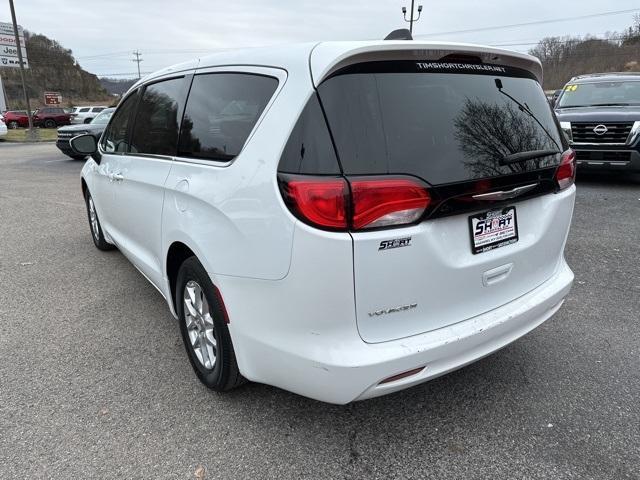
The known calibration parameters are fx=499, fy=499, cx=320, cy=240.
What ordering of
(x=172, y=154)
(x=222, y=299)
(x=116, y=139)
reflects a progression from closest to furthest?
1. (x=222, y=299)
2. (x=172, y=154)
3. (x=116, y=139)

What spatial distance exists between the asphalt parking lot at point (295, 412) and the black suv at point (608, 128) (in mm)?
4728

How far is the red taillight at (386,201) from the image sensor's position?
1.87m

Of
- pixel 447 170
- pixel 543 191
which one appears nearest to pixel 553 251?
pixel 543 191

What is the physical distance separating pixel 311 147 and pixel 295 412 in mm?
1401

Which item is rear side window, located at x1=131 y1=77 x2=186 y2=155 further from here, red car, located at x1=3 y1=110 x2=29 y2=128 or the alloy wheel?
red car, located at x1=3 y1=110 x2=29 y2=128

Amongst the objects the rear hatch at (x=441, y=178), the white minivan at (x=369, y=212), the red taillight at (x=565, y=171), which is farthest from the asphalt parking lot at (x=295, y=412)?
the red taillight at (x=565, y=171)

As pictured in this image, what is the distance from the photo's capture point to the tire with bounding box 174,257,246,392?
245cm

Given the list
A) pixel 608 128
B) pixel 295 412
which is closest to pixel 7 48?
pixel 608 128

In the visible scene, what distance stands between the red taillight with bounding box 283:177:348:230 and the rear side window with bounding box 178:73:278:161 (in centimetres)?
51

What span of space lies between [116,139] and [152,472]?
282cm

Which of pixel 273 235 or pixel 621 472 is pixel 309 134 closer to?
pixel 273 235

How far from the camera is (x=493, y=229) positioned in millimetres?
2203

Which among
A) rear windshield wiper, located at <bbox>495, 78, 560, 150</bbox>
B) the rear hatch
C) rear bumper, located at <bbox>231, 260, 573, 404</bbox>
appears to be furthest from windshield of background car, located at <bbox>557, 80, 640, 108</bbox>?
Answer: rear bumper, located at <bbox>231, 260, 573, 404</bbox>

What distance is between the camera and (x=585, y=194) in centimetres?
772
